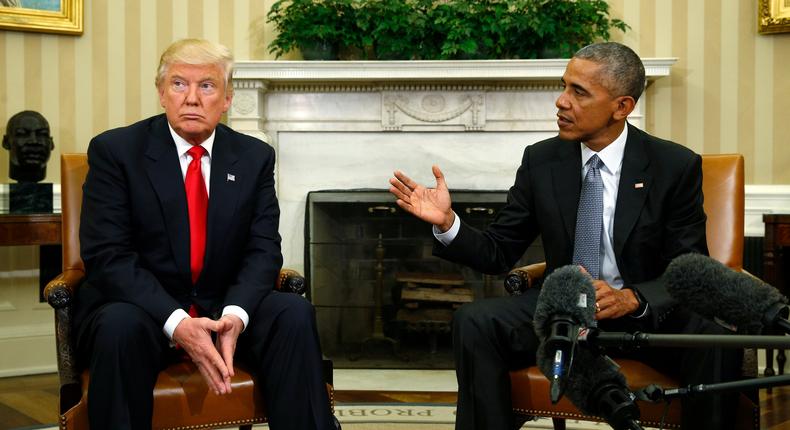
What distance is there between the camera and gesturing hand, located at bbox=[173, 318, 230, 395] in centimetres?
219

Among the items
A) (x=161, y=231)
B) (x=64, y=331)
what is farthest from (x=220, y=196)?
(x=64, y=331)

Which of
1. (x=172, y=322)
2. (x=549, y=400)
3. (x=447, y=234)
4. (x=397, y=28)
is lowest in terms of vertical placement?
(x=549, y=400)

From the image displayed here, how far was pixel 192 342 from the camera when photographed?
2.22 metres

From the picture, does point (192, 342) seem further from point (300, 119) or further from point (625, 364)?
point (300, 119)

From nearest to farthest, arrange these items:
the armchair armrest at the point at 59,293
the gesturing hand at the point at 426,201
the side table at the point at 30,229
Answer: the armchair armrest at the point at 59,293, the gesturing hand at the point at 426,201, the side table at the point at 30,229

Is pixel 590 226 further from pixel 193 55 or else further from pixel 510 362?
pixel 193 55

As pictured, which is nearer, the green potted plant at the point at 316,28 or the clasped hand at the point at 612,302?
A: the clasped hand at the point at 612,302

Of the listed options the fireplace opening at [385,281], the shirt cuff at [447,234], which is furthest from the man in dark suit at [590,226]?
the fireplace opening at [385,281]

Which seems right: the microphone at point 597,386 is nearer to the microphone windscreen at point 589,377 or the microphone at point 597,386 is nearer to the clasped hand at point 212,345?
the microphone windscreen at point 589,377

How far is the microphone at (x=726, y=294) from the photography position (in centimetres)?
132

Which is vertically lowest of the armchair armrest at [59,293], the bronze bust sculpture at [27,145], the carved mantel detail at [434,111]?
the armchair armrest at [59,293]

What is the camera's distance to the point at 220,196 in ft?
8.41

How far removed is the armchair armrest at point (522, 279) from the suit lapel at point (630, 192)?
0.32 m

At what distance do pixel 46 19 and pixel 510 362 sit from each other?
137 inches
